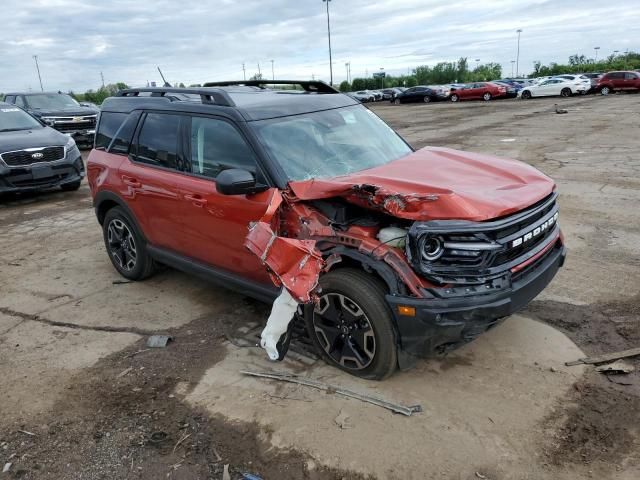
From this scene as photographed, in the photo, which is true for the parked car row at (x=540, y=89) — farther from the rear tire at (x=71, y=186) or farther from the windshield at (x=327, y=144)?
the windshield at (x=327, y=144)

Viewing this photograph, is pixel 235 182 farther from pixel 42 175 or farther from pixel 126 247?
pixel 42 175

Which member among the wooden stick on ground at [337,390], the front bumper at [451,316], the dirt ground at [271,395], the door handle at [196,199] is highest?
the door handle at [196,199]

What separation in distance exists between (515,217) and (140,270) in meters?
3.83

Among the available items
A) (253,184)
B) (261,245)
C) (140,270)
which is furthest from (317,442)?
(140,270)

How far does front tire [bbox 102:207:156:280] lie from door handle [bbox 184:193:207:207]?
46.0 inches

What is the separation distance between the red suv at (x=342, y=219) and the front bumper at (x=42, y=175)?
5542mm

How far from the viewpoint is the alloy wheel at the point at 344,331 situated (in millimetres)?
3367

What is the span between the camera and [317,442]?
302 cm

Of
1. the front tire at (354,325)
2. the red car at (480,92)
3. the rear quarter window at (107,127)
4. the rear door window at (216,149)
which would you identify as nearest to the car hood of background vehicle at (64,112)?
the rear quarter window at (107,127)

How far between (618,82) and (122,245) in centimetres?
3944

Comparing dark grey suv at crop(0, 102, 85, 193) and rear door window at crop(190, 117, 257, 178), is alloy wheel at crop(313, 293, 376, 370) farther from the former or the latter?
dark grey suv at crop(0, 102, 85, 193)

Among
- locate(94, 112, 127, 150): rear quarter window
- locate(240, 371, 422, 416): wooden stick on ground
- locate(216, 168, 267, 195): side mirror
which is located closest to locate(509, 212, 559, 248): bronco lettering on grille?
locate(240, 371, 422, 416): wooden stick on ground

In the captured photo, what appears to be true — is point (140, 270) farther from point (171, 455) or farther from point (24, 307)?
point (171, 455)

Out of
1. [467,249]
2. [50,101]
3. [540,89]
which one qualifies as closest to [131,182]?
[467,249]
